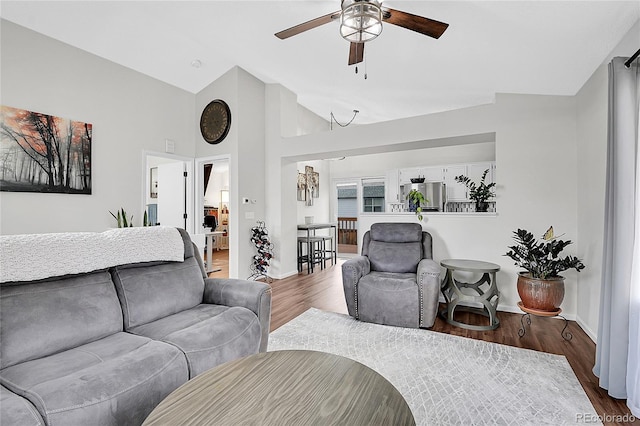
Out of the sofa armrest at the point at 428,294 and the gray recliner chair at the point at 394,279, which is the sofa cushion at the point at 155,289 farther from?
the sofa armrest at the point at 428,294

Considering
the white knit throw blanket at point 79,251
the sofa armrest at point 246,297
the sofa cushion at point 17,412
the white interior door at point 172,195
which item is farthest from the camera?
the white interior door at point 172,195

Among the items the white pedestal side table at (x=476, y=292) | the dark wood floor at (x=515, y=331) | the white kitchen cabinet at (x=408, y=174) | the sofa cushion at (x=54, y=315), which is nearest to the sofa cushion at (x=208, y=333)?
the sofa cushion at (x=54, y=315)

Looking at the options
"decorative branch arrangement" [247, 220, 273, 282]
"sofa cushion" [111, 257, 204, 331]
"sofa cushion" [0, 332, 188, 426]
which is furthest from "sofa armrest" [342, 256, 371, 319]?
"decorative branch arrangement" [247, 220, 273, 282]

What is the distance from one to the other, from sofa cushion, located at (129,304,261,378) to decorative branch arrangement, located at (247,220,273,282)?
2.73 meters

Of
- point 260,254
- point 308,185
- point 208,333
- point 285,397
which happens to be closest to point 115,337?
point 208,333

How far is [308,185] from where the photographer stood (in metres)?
6.76

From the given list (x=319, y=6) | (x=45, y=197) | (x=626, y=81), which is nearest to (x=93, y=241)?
(x=45, y=197)

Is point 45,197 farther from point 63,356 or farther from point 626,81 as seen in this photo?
point 626,81

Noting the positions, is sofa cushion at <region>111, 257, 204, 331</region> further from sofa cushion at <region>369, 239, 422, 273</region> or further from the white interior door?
the white interior door

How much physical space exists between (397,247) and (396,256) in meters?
0.12

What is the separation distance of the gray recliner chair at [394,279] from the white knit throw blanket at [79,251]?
1766 millimetres

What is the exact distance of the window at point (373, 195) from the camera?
24.1 feet

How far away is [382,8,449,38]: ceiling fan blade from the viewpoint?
204cm

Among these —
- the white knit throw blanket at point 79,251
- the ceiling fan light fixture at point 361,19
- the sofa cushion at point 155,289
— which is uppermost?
the ceiling fan light fixture at point 361,19
